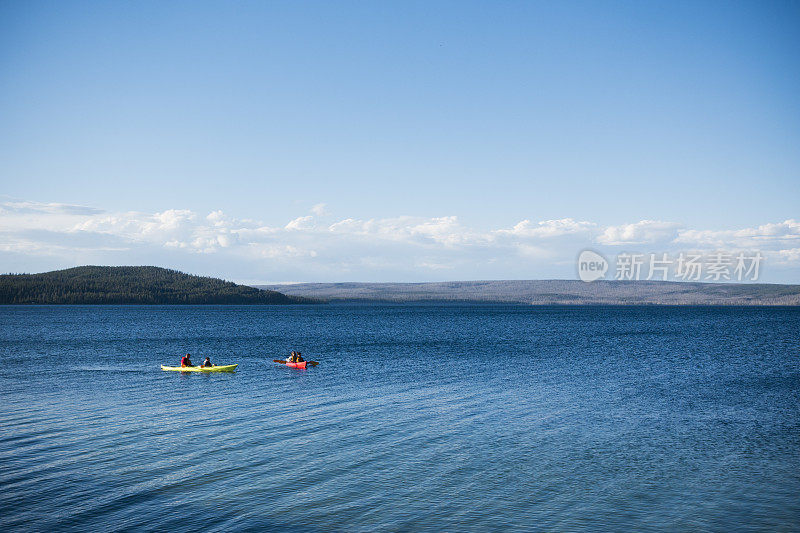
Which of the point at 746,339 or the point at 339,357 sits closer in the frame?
the point at 339,357

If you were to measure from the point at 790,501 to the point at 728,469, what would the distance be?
9.91 ft

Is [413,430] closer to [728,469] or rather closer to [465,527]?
[465,527]

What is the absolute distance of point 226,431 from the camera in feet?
79.8

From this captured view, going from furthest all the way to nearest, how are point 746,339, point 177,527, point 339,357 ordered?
point 746,339
point 339,357
point 177,527

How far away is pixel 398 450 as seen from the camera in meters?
21.5

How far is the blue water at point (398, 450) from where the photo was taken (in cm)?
1550

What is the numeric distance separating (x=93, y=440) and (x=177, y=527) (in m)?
10.5

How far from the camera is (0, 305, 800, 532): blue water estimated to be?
15500 mm

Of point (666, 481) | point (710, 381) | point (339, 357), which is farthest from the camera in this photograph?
point (339, 357)

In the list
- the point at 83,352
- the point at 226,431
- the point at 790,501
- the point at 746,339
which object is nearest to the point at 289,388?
the point at 226,431

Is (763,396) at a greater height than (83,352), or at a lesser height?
greater

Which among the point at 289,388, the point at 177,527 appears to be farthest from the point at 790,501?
the point at 289,388

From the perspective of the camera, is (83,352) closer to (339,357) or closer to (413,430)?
(339,357)

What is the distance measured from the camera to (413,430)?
24.7 metres
